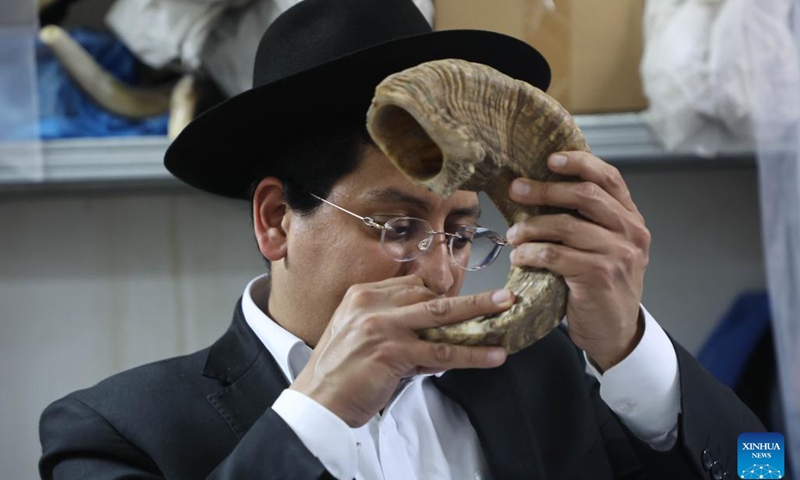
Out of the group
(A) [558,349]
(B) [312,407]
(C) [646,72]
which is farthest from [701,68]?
(B) [312,407]

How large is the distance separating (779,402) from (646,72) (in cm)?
65

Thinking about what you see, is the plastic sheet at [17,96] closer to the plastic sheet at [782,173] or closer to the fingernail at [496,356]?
the fingernail at [496,356]

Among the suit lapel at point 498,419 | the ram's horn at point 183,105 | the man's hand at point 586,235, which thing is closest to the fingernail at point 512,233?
the man's hand at point 586,235

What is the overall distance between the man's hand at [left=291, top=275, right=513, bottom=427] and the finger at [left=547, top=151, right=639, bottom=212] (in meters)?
0.13

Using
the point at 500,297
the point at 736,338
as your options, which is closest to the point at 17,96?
the point at 500,297

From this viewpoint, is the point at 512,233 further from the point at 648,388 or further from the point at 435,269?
the point at 648,388

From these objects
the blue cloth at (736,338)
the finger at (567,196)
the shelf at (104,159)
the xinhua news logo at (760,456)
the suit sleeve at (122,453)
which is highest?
the finger at (567,196)

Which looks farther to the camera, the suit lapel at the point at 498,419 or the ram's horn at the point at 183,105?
the ram's horn at the point at 183,105

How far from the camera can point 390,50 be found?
43.0 inches

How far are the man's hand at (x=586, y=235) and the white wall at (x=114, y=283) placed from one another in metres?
1.05

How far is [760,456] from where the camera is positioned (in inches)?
50.1

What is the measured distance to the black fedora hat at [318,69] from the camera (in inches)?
43.8

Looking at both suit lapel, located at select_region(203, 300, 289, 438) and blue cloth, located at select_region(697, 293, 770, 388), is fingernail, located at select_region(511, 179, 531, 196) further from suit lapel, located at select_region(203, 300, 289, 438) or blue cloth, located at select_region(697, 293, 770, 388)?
blue cloth, located at select_region(697, 293, 770, 388)

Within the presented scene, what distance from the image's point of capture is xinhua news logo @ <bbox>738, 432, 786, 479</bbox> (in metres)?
1.23
